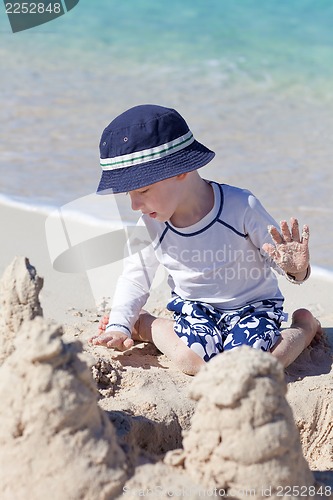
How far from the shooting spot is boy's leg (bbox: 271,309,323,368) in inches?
127

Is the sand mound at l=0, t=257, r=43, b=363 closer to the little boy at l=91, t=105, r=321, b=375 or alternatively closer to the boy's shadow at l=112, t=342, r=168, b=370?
the little boy at l=91, t=105, r=321, b=375

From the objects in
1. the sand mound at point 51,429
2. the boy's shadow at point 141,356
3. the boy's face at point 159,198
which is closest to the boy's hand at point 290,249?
the boy's face at point 159,198

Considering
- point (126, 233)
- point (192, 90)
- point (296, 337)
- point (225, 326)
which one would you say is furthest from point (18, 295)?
point (192, 90)

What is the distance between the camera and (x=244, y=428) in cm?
186

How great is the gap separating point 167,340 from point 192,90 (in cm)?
603

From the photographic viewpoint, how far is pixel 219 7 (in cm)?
1363

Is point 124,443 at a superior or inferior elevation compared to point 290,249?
superior

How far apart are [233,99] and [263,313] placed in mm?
5578

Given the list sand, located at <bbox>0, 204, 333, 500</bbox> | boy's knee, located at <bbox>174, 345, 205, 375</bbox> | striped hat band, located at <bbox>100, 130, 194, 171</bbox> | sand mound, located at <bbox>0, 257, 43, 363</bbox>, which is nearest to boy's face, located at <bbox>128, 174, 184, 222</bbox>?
striped hat band, located at <bbox>100, 130, 194, 171</bbox>

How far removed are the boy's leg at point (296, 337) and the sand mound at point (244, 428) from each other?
1250 millimetres

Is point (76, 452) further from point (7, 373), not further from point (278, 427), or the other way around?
point (278, 427)

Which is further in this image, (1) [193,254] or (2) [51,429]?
(1) [193,254]

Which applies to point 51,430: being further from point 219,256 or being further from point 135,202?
point 219,256

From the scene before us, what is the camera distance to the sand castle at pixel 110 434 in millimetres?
1858
